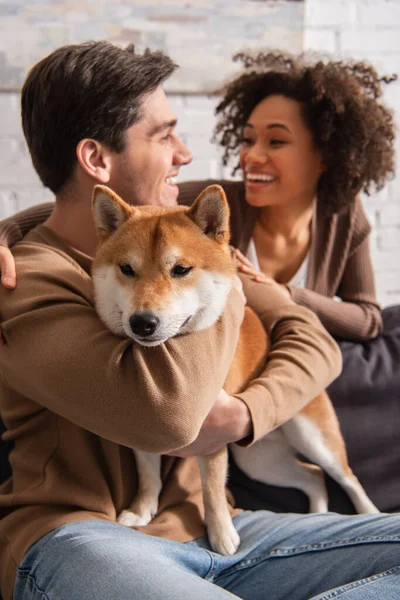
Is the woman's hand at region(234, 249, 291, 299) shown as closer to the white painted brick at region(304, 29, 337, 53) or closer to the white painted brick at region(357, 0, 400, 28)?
the white painted brick at region(304, 29, 337, 53)

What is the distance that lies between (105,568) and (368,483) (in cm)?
78

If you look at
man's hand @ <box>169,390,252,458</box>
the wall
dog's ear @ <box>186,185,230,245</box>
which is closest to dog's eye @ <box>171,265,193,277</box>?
dog's ear @ <box>186,185,230,245</box>

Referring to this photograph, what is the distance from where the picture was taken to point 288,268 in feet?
6.04

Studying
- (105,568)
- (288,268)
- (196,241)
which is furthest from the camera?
(288,268)

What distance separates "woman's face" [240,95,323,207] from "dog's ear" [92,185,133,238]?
651 millimetres

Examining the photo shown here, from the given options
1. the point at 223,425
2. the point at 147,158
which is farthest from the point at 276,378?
the point at 147,158

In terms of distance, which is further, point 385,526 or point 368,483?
point 368,483

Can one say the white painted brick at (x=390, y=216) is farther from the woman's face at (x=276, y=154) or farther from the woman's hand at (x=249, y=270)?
the woman's hand at (x=249, y=270)

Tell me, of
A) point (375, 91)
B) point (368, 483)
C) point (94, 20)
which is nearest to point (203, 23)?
point (94, 20)

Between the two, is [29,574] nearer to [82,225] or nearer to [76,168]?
[82,225]

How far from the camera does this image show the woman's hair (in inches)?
69.0

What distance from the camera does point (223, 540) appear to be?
3.81ft

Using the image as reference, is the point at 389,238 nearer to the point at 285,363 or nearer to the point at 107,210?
the point at 285,363

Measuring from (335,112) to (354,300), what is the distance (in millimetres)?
557
